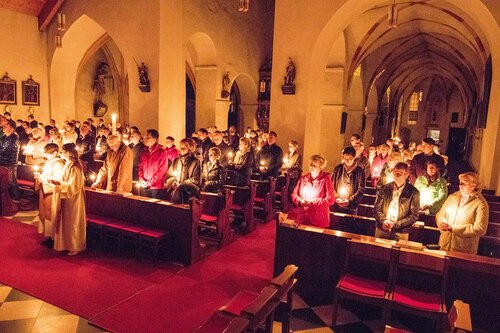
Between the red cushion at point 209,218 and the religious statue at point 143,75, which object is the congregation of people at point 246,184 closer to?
the red cushion at point 209,218

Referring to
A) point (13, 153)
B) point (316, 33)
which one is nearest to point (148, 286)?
point (13, 153)

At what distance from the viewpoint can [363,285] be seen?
414 cm

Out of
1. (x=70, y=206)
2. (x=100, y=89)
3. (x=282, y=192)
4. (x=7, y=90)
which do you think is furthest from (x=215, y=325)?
(x=100, y=89)

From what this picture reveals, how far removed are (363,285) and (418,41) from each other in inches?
750

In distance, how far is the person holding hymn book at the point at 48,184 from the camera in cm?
605

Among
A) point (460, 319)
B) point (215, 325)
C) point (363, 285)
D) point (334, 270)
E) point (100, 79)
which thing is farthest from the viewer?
point (100, 79)

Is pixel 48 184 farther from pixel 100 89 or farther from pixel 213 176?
pixel 100 89

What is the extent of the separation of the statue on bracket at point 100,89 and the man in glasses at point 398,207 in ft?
57.6

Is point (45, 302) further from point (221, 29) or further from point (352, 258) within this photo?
point (221, 29)

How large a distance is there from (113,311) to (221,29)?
13.0m

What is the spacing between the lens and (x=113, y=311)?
14.8ft

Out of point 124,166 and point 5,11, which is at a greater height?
point 5,11

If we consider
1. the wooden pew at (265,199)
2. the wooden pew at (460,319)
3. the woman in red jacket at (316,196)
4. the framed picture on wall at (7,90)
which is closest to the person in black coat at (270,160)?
the wooden pew at (265,199)

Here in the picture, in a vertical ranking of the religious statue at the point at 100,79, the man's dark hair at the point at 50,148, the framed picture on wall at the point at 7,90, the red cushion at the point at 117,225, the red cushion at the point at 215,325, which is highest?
the religious statue at the point at 100,79
